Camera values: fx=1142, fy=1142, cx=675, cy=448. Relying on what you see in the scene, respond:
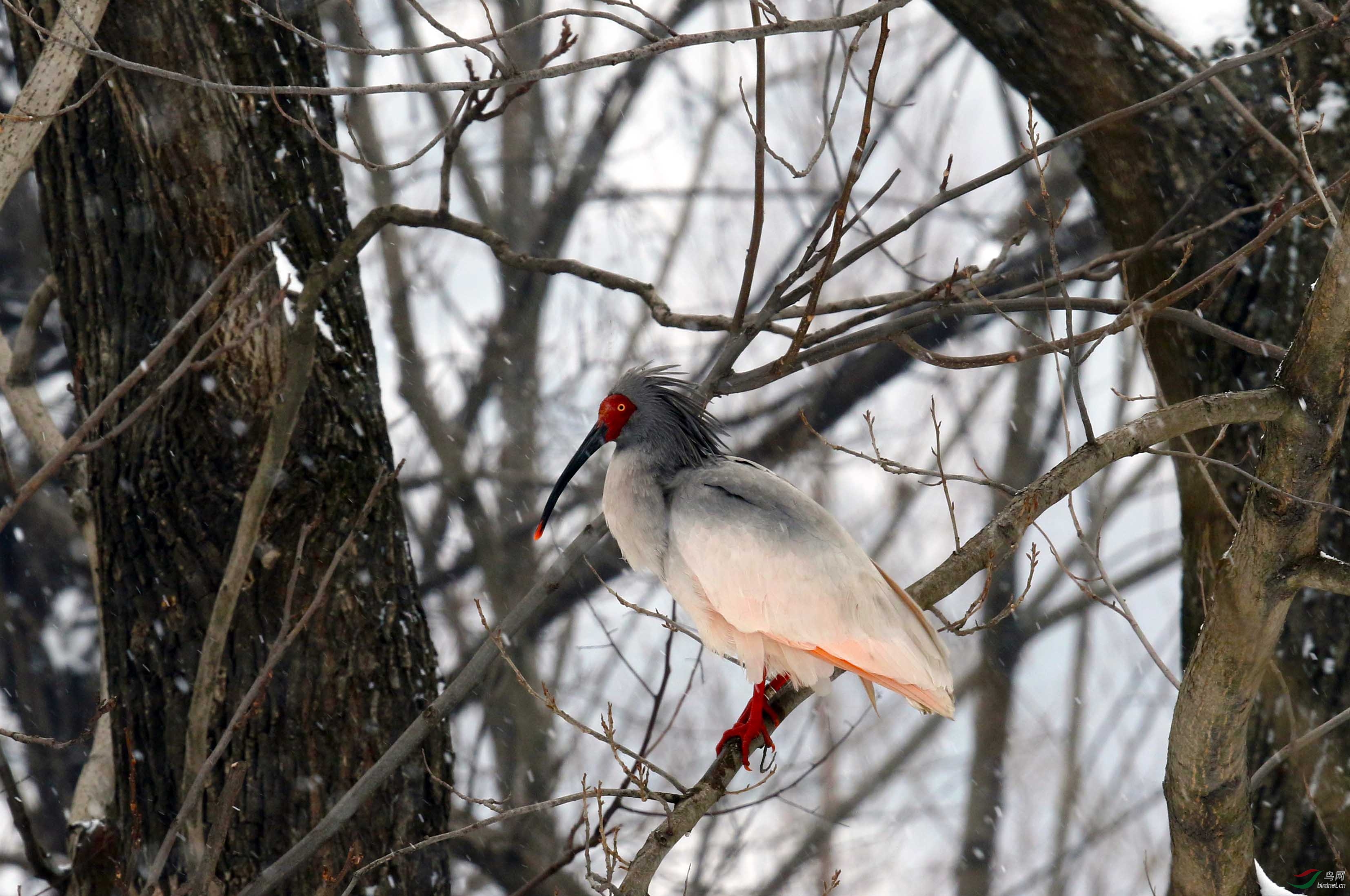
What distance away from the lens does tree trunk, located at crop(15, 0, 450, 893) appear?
3738 mm

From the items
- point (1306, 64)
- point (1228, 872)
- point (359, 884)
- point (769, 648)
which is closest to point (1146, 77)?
point (1306, 64)

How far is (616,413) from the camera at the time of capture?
14.3 feet

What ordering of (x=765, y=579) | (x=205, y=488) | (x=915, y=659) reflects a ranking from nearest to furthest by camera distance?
1. (x=915, y=659)
2. (x=765, y=579)
3. (x=205, y=488)

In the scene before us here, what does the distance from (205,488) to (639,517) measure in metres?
1.45

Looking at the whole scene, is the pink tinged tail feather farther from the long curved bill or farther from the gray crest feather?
the long curved bill

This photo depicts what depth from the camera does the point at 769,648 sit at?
3.82m

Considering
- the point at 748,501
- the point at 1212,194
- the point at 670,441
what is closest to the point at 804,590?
the point at 748,501

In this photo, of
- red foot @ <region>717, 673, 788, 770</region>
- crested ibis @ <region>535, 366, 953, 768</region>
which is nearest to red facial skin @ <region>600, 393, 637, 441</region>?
crested ibis @ <region>535, 366, 953, 768</region>

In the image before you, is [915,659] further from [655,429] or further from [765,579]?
[655,429]

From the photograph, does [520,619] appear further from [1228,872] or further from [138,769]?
[1228,872]

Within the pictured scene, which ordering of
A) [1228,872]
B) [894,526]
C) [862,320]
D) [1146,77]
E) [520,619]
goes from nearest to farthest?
[1228,872] < [520,619] < [862,320] < [1146,77] < [894,526]

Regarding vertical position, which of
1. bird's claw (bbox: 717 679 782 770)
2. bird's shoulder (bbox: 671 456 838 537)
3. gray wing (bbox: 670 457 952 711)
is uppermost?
bird's shoulder (bbox: 671 456 838 537)

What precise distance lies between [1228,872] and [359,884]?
2625 mm

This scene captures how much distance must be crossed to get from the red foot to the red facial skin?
115 cm
